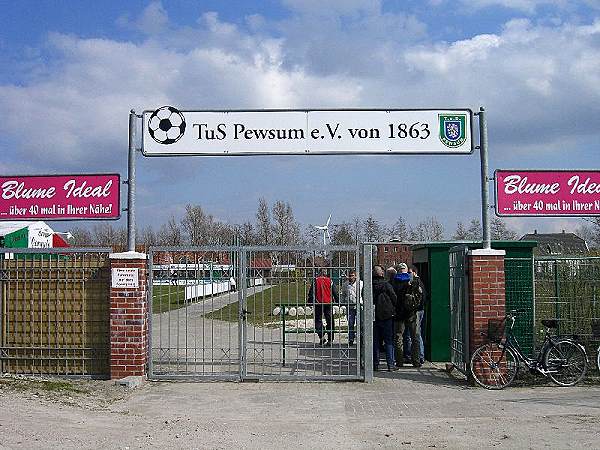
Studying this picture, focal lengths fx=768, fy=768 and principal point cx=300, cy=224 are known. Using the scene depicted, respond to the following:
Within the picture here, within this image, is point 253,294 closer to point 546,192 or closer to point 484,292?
point 484,292

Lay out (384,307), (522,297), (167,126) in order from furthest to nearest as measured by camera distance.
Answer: (384,307)
(522,297)
(167,126)

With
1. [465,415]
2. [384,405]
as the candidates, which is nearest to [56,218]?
[384,405]

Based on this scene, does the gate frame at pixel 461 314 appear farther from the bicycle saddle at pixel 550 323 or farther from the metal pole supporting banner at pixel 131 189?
the metal pole supporting banner at pixel 131 189

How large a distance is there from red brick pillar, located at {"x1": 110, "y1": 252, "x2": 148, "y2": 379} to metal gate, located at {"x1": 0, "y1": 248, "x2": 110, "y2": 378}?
0.29 m

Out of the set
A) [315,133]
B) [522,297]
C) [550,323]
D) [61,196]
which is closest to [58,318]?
[61,196]

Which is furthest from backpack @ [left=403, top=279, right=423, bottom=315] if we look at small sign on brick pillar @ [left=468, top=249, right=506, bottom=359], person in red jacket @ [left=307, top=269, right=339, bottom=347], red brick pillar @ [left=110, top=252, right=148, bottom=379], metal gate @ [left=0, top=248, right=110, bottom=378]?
metal gate @ [left=0, top=248, right=110, bottom=378]

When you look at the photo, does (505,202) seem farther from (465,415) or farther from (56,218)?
(56,218)

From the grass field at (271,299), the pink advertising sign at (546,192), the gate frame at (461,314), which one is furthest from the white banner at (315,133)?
the grass field at (271,299)

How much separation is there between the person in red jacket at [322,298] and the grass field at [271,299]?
0.59 ft

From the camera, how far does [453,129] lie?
12367mm

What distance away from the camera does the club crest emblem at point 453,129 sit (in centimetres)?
1234

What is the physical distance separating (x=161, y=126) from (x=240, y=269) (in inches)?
105

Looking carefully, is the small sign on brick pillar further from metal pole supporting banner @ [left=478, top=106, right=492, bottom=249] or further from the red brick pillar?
the red brick pillar

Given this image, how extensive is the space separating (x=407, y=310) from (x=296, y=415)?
4321 millimetres
